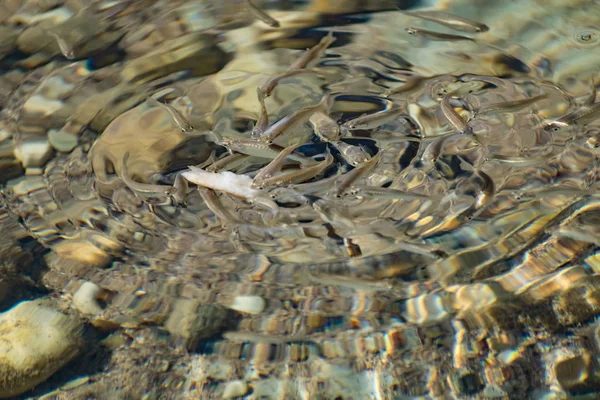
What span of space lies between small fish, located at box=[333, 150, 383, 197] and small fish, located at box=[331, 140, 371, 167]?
82mm

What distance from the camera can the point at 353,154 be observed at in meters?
3.68

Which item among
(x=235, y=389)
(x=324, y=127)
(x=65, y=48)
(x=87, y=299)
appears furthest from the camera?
(x=65, y=48)

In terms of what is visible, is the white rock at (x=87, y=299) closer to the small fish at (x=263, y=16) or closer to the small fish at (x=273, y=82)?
the small fish at (x=273, y=82)

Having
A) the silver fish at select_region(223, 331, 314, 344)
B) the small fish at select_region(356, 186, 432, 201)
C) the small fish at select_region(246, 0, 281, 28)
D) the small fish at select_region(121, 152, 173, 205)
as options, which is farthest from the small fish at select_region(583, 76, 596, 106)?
the small fish at select_region(121, 152, 173, 205)

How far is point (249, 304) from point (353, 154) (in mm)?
1149

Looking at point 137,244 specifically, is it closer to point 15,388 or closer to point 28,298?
point 28,298

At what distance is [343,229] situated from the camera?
3.58 m

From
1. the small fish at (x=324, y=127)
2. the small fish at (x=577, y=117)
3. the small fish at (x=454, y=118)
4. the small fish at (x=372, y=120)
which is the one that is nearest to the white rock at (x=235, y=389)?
the small fish at (x=324, y=127)

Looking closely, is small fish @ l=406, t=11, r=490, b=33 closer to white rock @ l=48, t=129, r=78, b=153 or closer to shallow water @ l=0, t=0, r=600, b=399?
shallow water @ l=0, t=0, r=600, b=399

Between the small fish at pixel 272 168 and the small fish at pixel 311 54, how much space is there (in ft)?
2.75

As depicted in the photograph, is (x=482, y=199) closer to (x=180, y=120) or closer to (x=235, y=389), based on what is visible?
(x=235, y=389)

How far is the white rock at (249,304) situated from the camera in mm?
3593

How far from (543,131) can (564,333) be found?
1404 millimetres

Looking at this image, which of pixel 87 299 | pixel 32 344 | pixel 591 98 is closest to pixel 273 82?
pixel 87 299
